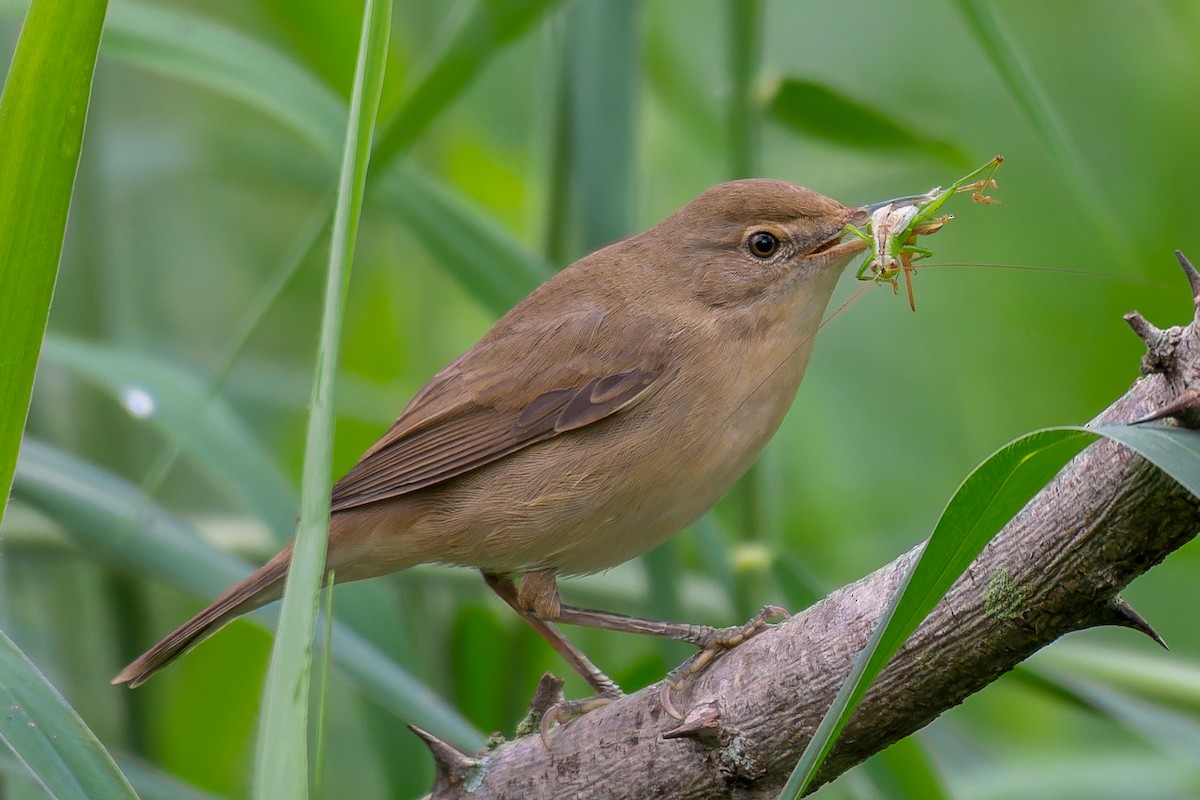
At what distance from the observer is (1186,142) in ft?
17.1

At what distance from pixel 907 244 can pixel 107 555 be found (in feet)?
5.93

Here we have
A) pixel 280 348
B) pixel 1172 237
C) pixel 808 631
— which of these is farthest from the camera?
pixel 280 348

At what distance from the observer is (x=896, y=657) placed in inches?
72.9

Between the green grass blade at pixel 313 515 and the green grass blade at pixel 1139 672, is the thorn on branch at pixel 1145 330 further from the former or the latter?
the green grass blade at pixel 1139 672

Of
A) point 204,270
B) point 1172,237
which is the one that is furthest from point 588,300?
point 204,270

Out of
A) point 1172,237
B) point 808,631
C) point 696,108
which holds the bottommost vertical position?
point 808,631

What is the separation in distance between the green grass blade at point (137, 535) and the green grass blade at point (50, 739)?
3.24 feet

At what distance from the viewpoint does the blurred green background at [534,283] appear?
283 centimetres

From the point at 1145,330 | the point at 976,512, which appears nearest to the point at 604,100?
the point at 1145,330

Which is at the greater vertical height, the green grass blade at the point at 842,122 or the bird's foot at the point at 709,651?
the green grass blade at the point at 842,122

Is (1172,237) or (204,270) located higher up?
(204,270)

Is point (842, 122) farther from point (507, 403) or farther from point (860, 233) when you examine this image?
point (507, 403)

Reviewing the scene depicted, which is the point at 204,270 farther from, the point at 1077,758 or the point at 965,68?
the point at 1077,758

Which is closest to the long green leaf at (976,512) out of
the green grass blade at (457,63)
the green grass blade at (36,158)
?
the green grass blade at (36,158)
